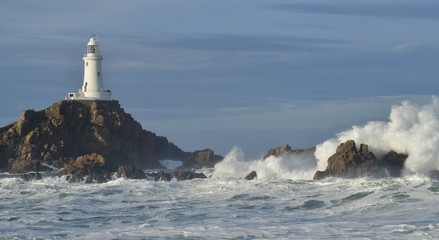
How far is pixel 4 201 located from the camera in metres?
38.8

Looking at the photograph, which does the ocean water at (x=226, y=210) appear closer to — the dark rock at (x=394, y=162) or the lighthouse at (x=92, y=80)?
the dark rock at (x=394, y=162)

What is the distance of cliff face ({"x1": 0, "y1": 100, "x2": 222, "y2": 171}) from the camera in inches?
2287

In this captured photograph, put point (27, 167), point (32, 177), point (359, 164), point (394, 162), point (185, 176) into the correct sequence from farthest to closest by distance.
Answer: point (27, 167) < point (32, 177) < point (185, 176) < point (394, 162) < point (359, 164)

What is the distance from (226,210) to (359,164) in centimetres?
938

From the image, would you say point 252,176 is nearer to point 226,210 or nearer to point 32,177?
point 32,177

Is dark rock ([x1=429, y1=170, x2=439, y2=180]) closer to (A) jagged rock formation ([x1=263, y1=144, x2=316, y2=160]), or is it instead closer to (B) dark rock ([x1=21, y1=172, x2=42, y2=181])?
(A) jagged rock formation ([x1=263, y1=144, x2=316, y2=160])

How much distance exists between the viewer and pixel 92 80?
63469 millimetres

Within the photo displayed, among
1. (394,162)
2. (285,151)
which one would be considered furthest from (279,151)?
(394,162)

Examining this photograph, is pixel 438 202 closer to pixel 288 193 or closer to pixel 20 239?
pixel 288 193

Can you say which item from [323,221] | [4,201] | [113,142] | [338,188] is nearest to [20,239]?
[323,221]

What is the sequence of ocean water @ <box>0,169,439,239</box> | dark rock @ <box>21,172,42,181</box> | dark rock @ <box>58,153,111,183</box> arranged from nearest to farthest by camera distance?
1. ocean water @ <box>0,169,439,239</box>
2. dark rock @ <box>58,153,111,183</box>
3. dark rock @ <box>21,172,42,181</box>

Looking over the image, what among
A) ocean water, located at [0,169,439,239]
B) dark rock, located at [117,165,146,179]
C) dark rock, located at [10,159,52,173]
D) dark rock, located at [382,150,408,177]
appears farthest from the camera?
dark rock, located at [10,159,52,173]

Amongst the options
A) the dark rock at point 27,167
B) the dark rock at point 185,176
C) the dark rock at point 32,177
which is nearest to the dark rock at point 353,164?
the dark rock at point 185,176

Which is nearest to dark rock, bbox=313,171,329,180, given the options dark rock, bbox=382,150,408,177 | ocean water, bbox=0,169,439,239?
ocean water, bbox=0,169,439,239
